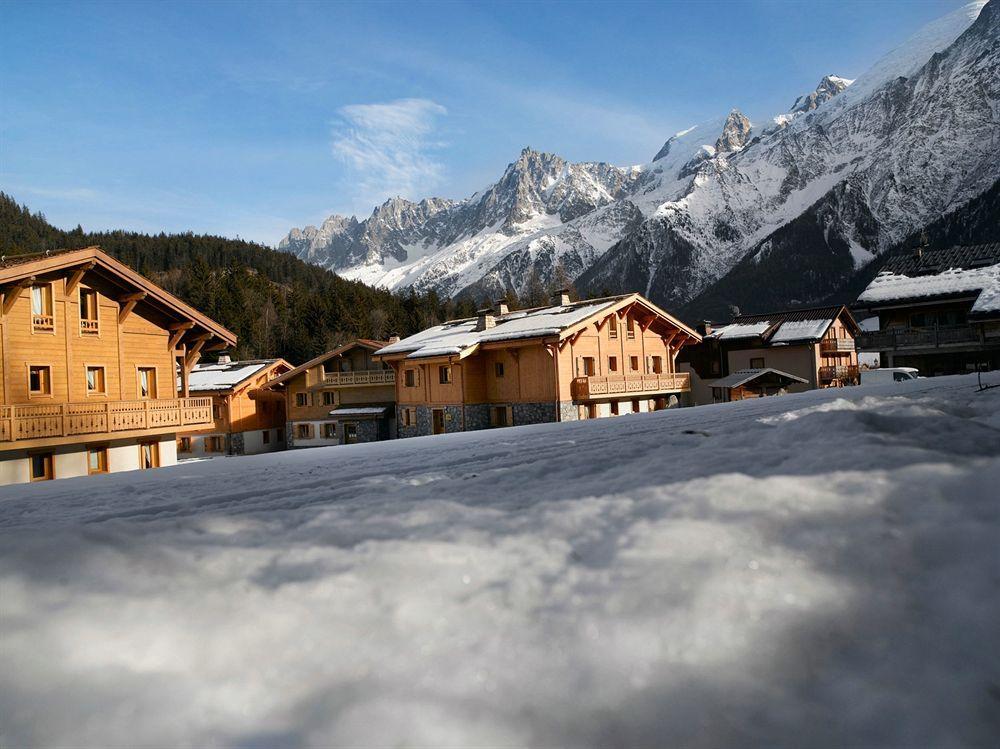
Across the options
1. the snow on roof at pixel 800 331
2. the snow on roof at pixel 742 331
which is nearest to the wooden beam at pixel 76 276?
the snow on roof at pixel 742 331

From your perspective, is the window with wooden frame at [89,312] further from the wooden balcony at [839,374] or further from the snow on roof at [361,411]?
the wooden balcony at [839,374]

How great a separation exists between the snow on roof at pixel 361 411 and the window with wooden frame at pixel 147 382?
611 inches

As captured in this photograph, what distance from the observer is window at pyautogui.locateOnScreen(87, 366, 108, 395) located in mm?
21156

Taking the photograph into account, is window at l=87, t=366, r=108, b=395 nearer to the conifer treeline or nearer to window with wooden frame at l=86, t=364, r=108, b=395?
window with wooden frame at l=86, t=364, r=108, b=395

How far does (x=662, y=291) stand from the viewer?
577 feet

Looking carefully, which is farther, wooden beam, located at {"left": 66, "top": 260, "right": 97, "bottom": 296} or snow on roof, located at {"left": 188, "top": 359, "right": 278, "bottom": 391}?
snow on roof, located at {"left": 188, "top": 359, "right": 278, "bottom": 391}

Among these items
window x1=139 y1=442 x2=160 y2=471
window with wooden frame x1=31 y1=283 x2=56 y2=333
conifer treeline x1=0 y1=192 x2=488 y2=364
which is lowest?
window x1=139 y1=442 x2=160 y2=471

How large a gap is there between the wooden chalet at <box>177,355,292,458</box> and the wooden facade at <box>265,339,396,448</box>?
1.43 m

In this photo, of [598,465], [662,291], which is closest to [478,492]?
[598,465]

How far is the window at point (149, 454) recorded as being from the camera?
22250mm

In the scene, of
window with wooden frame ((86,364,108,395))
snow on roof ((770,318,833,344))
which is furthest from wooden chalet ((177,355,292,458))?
snow on roof ((770,318,833,344))

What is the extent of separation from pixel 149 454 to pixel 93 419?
3.90 m

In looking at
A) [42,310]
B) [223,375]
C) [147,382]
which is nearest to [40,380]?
[42,310]

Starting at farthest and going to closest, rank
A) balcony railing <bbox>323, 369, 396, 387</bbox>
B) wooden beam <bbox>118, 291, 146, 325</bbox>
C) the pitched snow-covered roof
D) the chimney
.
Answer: balcony railing <bbox>323, 369, 396, 387</bbox> < the chimney < the pitched snow-covered roof < wooden beam <bbox>118, 291, 146, 325</bbox>
